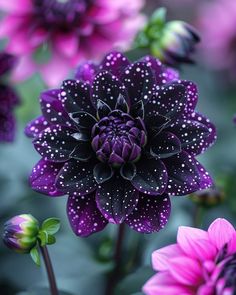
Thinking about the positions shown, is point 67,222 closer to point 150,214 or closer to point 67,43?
point 67,43

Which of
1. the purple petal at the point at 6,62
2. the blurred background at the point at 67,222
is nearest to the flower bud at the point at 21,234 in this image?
the blurred background at the point at 67,222

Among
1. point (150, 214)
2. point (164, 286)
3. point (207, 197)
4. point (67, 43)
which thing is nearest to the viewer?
point (164, 286)

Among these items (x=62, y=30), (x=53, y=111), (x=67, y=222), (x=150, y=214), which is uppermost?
(x=62, y=30)

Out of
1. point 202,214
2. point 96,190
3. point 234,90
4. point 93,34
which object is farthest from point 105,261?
point 234,90

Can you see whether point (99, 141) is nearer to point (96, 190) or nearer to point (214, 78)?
point (96, 190)

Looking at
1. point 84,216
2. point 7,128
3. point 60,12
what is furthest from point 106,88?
point 60,12

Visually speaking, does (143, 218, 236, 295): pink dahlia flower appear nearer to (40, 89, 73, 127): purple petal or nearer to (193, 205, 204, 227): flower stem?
(40, 89, 73, 127): purple petal
